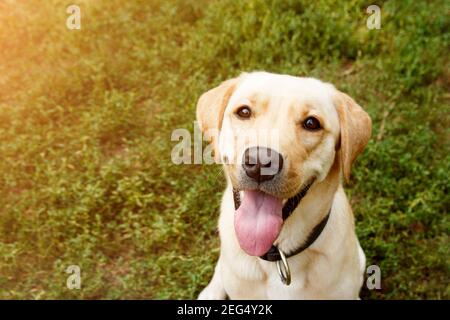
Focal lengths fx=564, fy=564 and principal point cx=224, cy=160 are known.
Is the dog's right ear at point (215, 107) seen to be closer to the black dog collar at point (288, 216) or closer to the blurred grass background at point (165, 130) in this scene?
the black dog collar at point (288, 216)

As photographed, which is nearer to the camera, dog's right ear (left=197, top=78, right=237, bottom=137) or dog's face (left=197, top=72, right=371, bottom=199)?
dog's face (left=197, top=72, right=371, bottom=199)

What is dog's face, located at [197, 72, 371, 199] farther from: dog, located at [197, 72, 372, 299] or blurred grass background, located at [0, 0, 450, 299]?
blurred grass background, located at [0, 0, 450, 299]

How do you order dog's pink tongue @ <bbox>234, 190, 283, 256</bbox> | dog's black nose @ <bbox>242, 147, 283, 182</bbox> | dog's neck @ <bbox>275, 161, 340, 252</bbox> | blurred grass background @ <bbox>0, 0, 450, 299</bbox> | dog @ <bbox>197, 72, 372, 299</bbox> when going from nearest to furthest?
1. dog's black nose @ <bbox>242, 147, 283, 182</bbox>
2. dog @ <bbox>197, 72, 372, 299</bbox>
3. dog's pink tongue @ <bbox>234, 190, 283, 256</bbox>
4. dog's neck @ <bbox>275, 161, 340, 252</bbox>
5. blurred grass background @ <bbox>0, 0, 450, 299</bbox>

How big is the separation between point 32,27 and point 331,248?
3922 millimetres

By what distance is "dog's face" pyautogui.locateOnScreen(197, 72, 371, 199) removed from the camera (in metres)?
2.74

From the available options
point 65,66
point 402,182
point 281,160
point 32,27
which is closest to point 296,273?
point 281,160

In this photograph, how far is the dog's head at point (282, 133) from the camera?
2742 mm

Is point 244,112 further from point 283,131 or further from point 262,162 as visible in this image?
point 262,162

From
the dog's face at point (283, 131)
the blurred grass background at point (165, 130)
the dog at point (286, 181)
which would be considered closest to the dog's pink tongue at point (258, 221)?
the dog at point (286, 181)

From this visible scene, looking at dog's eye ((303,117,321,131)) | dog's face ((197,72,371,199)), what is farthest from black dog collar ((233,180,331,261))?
dog's eye ((303,117,321,131))

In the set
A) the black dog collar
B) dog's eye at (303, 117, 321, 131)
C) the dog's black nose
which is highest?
dog's eye at (303, 117, 321, 131)

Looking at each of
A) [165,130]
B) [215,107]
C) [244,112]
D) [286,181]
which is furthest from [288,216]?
[165,130]

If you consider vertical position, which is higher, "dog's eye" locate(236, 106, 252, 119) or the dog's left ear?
"dog's eye" locate(236, 106, 252, 119)

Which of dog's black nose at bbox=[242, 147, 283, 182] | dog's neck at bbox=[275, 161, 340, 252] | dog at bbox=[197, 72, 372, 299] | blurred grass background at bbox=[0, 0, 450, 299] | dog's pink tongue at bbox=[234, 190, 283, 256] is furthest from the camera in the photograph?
blurred grass background at bbox=[0, 0, 450, 299]
